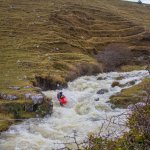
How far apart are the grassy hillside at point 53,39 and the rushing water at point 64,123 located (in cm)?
453

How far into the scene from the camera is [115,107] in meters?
39.9

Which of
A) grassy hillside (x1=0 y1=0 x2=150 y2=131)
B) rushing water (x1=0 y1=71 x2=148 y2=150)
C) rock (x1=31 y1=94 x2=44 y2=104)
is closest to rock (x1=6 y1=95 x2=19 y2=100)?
grassy hillside (x1=0 y1=0 x2=150 y2=131)

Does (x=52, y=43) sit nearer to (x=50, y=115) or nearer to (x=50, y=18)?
(x=50, y=18)

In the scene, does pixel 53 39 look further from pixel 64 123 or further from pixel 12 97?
pixel 64 123

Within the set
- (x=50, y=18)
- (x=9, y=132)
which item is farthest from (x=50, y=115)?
(x=50, y=18)

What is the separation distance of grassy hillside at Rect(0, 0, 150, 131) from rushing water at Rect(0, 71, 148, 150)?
4.53m

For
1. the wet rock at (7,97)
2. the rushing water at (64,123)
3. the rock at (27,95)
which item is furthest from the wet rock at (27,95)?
the rushing water at (64,123)

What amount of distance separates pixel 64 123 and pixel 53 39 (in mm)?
47372

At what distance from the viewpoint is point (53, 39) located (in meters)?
78.9

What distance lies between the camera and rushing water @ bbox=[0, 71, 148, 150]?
27.5m

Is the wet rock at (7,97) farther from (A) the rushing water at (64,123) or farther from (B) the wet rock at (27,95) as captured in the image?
(A) the rushing water at (64,123)

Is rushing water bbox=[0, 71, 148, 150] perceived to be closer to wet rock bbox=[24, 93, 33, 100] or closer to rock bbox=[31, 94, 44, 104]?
rock bbox=[31, 94, 44, 104]

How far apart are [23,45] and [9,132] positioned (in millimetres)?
43753

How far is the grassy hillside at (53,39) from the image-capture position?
5312 cm
